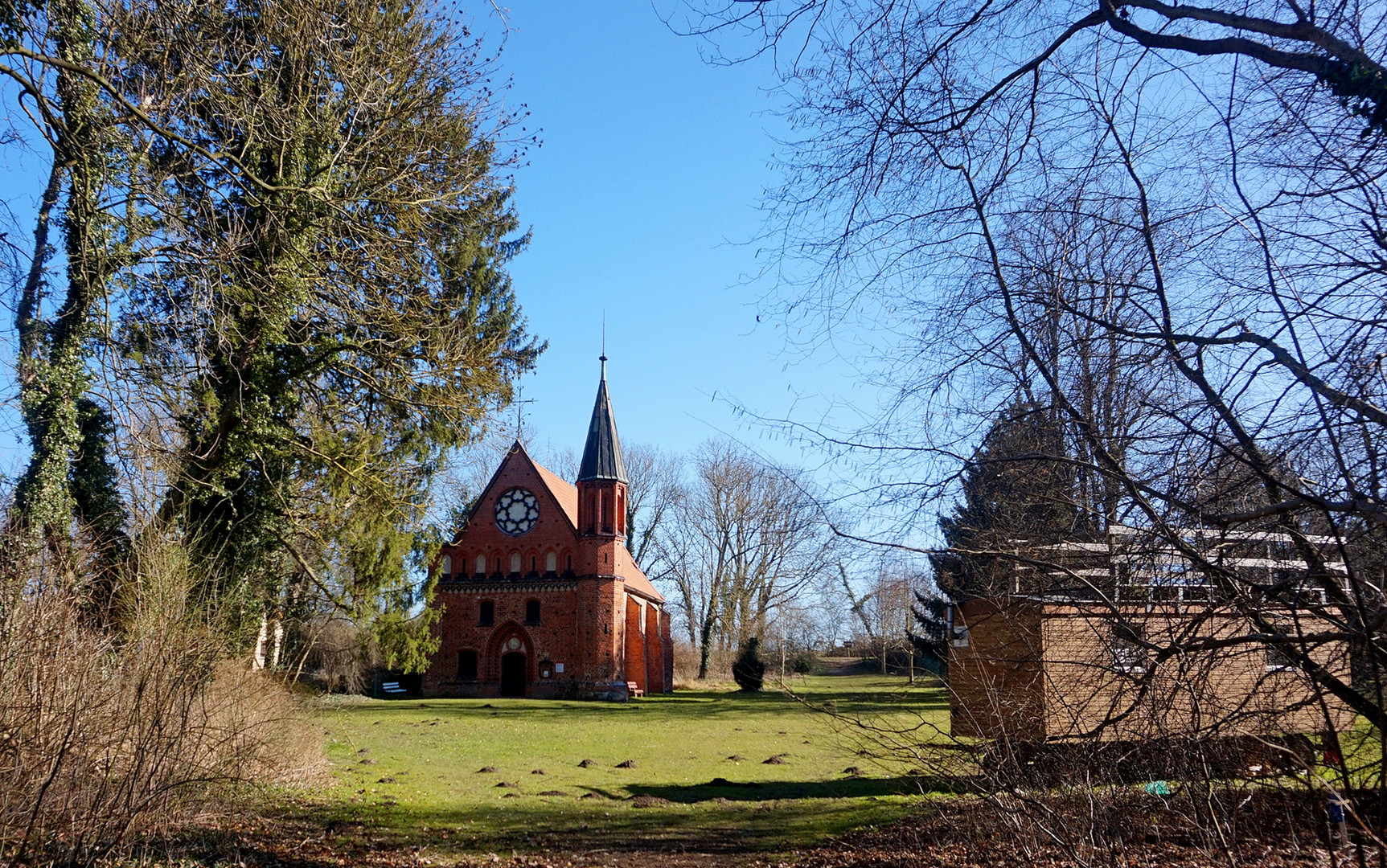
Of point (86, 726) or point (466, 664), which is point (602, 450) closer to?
point (466, 664)

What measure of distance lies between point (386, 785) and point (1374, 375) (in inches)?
497

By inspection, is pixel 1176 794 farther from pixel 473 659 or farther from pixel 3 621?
pixel 473 659

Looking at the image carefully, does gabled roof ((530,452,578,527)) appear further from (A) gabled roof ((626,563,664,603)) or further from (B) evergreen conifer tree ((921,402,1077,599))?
(B) evergreen conifer tree ((921,402,1077,599))

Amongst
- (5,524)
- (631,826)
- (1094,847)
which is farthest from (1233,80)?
(5,524)

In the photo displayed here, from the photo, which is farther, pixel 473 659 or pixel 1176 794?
pixel 473 659

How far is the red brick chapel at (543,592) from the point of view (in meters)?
39.0

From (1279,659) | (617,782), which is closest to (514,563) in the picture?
(617,782)

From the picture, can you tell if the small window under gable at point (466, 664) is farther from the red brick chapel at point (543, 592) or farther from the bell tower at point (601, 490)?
the bell tower at point (601, 490)

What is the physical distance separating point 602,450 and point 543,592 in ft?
A: 22.5

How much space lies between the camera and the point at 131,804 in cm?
637

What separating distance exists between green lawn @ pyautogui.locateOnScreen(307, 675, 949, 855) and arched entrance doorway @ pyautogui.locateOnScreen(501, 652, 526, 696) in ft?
47.7

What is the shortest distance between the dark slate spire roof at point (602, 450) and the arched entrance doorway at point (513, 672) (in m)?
8.42

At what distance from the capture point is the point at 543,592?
132ft

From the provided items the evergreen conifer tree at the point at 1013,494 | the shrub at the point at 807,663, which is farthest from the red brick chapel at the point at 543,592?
the evergreen conifer tree at the point at 1013,494
